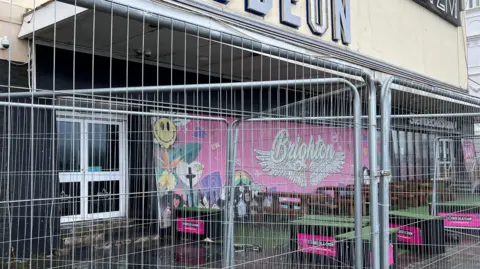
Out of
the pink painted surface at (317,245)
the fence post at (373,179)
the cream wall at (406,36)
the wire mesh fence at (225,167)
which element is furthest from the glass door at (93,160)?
the cream wall at (406,36)

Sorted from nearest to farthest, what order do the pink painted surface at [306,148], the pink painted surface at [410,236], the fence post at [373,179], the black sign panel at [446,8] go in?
Result: 1. the fence post at [373,179]
2. the pink painted surface at [306,148]
3. the pink painted surface at [410,236]
4. the black sign panel at [446,8]

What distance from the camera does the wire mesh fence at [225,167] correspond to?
13.2ft

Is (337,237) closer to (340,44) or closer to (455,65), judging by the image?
(340,44)

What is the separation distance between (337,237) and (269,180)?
3.45 ft

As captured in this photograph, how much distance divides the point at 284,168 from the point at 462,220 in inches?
160

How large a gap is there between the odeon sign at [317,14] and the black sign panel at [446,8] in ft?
15.1

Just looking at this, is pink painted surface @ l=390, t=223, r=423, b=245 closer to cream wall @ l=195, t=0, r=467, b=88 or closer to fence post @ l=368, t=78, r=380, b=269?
fence post @ l=368, t=78, r=380, b=269

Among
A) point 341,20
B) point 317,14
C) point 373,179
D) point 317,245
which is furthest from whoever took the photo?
point 341,20

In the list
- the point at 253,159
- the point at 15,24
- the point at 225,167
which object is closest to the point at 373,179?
the point at 253,159

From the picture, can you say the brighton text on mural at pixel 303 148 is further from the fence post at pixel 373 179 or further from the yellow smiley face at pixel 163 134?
the yellow smiley face at pixel 163 134

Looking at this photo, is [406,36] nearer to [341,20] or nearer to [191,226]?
[341,20]

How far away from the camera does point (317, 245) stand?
15.4ft

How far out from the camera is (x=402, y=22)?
12.7m

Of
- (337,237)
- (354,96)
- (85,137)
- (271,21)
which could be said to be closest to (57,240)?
(85,137)
